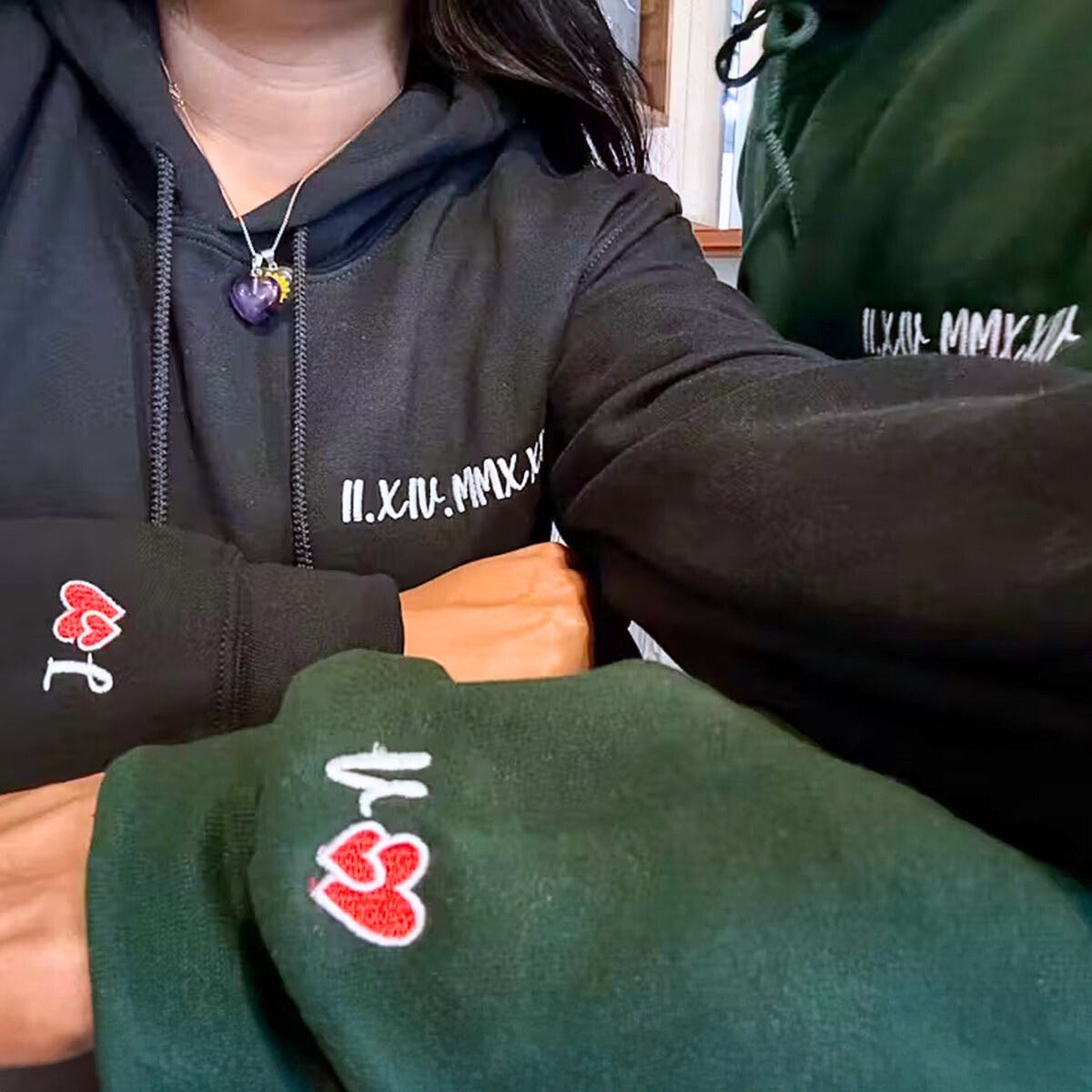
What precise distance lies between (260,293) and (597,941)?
429 mm

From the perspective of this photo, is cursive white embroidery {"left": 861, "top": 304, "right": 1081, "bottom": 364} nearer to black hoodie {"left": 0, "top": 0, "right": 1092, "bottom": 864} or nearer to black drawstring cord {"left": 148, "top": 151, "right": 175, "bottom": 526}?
black hoodie {"left": 0, "top": 0, "right": 1092, "bottom": 864}

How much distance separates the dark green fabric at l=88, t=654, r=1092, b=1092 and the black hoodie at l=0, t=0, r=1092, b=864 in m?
0.05

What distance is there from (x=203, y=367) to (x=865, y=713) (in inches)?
15.3

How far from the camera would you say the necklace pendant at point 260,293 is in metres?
0.65

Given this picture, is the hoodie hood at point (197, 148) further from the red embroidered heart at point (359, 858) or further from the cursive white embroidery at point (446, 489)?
the red embroidered heart at point (359, 858)

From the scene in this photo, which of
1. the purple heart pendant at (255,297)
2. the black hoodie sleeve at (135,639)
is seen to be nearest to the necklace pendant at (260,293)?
the purple heart pendant at (255,297)

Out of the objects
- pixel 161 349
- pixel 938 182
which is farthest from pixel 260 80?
pixel 938 182

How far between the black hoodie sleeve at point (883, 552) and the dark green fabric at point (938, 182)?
58 millimetres

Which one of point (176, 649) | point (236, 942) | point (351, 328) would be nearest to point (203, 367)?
point (351, 328)

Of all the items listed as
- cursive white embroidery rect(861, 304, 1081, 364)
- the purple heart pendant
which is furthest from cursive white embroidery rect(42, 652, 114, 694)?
cursive white embroidery rect(861, 304, 1081, 364)

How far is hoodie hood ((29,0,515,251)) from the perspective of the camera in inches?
25.8

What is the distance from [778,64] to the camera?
2.23 ft

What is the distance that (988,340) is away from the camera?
0.54 m

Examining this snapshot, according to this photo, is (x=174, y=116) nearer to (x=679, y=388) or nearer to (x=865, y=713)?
(x=679, y=388)
